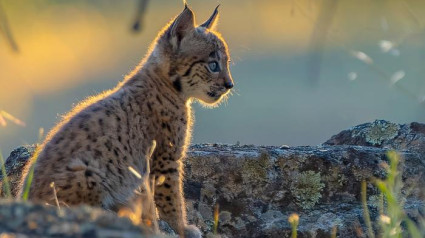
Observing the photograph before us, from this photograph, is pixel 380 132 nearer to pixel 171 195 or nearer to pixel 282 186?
pixel 282 186

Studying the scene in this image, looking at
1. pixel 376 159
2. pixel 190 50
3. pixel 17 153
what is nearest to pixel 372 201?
pixel 376 159

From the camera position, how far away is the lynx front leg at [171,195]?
654 centimetres

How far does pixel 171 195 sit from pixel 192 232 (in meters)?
0.37

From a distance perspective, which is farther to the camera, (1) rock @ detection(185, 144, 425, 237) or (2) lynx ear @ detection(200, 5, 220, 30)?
(2) lynx ear @ detection(200, 5, 220, 30)

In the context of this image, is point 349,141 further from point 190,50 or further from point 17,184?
point 17,184

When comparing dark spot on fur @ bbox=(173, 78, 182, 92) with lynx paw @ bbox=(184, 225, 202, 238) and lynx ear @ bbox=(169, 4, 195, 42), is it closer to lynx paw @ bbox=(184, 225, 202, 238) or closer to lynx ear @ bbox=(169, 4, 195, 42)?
lynx ear @ bbox=(169, 4, 195, 42)

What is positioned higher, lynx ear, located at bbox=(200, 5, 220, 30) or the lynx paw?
lynx ear, located at bbox=(200, 5, 220, 30)

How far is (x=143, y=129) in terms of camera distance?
6668 mm

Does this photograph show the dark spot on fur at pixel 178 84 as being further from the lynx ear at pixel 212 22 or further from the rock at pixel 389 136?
the rock at pixel 389 136

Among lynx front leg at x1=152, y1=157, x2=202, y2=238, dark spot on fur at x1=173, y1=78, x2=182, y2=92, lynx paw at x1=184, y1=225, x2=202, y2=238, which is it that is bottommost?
lynx paw at x1=184, y1=225, x2=202, y2=238

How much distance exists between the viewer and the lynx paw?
6.28 metres

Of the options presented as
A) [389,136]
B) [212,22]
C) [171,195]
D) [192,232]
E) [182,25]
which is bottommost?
[192,232]

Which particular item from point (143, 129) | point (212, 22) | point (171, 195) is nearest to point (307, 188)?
point (171, 195)

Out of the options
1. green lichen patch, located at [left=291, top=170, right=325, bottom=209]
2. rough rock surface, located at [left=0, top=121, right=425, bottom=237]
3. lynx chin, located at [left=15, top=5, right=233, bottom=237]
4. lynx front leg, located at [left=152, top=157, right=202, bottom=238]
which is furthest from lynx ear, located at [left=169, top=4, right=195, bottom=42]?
green lichen patch, located at [left=291, top=170, right=325, bottom=209]
